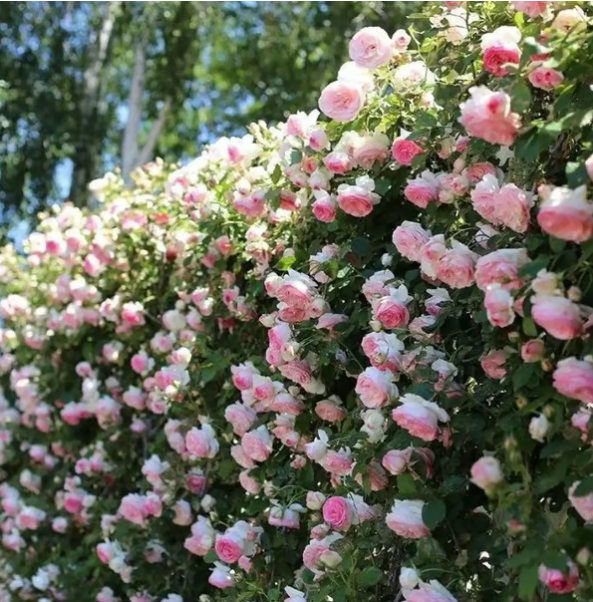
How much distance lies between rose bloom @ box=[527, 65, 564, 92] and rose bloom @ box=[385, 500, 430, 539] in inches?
26.7

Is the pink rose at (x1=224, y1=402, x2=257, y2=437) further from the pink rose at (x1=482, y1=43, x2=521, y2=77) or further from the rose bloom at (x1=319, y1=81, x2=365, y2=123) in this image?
the pink rose at (x1=482, y1=43, x2=521, y2=77)

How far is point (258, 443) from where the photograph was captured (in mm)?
1978

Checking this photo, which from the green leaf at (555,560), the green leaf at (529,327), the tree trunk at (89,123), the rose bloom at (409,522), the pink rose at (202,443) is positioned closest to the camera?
the green leaf at (555,560)

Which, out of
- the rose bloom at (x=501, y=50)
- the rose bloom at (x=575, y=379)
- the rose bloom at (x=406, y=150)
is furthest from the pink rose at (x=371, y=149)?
the rose bloom at (x=575, y=379)

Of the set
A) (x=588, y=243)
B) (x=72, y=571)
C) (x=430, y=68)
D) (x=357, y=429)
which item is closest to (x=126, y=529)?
(x=72, y=571)

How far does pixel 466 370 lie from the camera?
59.7 inches

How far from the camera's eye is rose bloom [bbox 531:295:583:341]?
3.89 feet

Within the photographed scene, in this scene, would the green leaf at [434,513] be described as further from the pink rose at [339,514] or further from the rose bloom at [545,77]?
the rose bloom at [545,77]

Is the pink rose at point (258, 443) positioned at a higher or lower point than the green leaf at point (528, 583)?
lower

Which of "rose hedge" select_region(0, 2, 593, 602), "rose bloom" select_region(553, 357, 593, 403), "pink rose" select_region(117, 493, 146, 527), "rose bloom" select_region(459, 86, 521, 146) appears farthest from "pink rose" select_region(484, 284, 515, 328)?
"pink rose" select_region(117, 493, 146, 527)

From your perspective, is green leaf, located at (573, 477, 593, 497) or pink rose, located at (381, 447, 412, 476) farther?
pink rose, located at (381, 447, 412, 476)

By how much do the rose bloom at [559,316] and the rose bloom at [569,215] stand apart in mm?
88

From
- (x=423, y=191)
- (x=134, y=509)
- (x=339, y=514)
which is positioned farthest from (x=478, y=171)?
(x=134, y=509)

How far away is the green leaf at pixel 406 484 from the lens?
1395 millimetres
